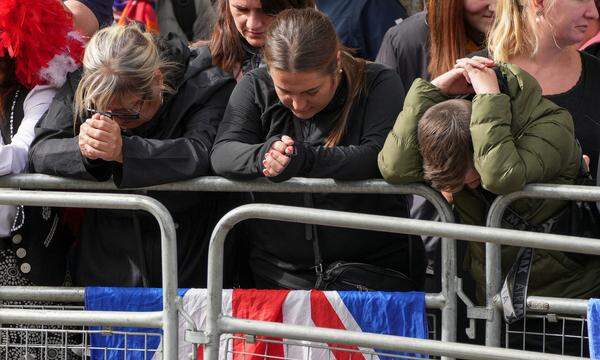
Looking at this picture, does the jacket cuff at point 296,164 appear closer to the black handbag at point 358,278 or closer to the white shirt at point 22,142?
the black handbag at point 358,278

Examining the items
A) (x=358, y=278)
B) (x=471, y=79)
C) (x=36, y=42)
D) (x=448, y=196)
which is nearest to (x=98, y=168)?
(x=36, y=42)

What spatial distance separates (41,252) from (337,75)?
1.32m

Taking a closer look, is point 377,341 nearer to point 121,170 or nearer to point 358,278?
point 358,278

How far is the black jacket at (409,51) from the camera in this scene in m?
5.27

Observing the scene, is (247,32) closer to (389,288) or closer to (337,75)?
(337,75)

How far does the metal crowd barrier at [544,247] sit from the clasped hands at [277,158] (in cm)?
69


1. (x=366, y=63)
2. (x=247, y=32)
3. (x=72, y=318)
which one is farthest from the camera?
(x=247, y=32)

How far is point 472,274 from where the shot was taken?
14.5 ft

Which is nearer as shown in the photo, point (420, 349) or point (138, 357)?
point (420, 349)

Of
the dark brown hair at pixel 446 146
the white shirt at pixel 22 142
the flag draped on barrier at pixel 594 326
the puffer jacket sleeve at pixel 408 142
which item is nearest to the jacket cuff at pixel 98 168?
the white shirt at pixel 22 142

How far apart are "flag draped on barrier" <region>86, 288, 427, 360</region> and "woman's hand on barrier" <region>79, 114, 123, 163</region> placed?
51 centimetres

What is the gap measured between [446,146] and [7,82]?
70.6 inches

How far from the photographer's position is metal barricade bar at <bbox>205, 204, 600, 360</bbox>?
12.8ft

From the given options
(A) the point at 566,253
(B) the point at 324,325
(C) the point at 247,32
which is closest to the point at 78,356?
(B) the point at 324,325
